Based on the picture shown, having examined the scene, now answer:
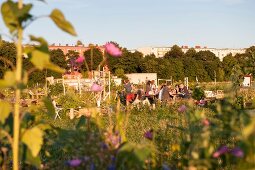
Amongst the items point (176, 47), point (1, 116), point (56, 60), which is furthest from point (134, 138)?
point (176, 47)

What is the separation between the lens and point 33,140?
190 centimetres

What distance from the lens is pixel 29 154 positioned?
6.79ft

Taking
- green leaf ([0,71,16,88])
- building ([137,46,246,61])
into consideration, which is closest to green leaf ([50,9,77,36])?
green leaf ([0,71,16,88])

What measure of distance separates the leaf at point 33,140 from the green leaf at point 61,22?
0.46 metres

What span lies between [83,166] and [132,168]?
291 millimetres

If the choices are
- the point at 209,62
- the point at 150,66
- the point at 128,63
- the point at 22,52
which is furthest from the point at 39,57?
the point at 209,62

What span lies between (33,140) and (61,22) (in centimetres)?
52

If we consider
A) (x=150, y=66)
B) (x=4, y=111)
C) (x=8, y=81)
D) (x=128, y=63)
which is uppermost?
(x=128, y=63)

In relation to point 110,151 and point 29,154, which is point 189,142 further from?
point 29,154

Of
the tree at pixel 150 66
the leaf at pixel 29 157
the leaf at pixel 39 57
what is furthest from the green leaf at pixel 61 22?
the tree at pixel 150 66

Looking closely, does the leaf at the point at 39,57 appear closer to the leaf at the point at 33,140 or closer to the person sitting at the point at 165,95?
the leaf at the point at 33,140

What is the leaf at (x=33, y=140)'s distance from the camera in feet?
6.17

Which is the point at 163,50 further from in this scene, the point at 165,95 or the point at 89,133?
the point at 89,133

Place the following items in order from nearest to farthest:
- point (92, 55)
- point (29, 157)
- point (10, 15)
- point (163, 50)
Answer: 1. point (10, 15)
2. point (29, 157)
3. point (92, 55)
4. point (163, 50)
